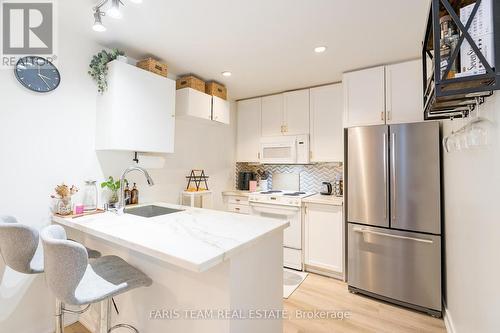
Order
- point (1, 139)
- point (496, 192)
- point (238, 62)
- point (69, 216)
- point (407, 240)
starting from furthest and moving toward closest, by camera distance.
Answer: point (238, 62) → point (407, 240) → point (69, 216) → point (1, 139) → point (496, 192)

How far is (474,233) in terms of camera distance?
1.37m

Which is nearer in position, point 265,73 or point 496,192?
point 496,192

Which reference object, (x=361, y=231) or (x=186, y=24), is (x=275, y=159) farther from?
(x=186, y=24)

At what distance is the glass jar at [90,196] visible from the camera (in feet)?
6.68

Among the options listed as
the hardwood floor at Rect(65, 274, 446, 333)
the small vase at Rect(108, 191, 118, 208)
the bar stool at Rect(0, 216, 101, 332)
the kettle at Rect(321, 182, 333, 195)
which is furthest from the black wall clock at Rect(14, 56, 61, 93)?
the kettle at Rect(321, 182, 333, 195)

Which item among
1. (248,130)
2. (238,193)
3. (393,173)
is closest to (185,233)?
(393,173)

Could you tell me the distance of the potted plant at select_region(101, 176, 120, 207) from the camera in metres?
2.19

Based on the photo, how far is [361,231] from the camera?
243 cm

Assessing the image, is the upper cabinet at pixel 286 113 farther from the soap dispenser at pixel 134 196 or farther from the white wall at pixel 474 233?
the soap dispenser at pixel 134 196

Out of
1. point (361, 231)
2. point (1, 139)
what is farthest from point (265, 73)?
point (1, 139)

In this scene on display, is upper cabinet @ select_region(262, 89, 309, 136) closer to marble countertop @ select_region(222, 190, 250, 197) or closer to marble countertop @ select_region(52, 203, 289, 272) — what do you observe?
marble countertop @ select_region(222, 190, 250, 197)

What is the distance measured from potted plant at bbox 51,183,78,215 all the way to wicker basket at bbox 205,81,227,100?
1.89m

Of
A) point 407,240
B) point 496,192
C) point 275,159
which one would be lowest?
point 407,240

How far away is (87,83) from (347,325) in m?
3.06
